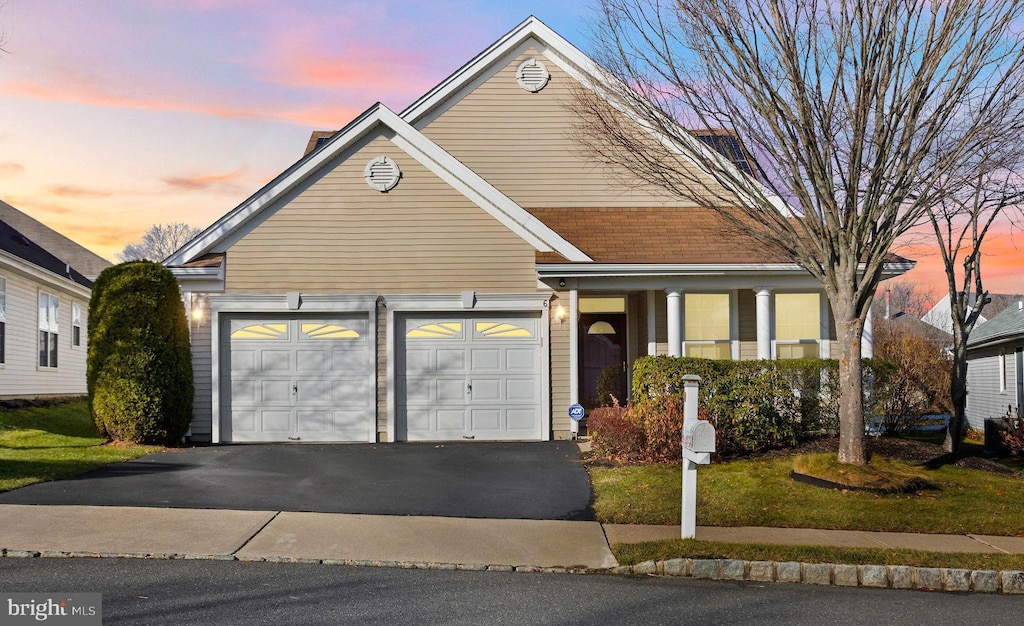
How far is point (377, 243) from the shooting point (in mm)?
15648

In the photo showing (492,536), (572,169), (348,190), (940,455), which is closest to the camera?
(492,536)

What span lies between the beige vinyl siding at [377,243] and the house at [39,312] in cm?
907

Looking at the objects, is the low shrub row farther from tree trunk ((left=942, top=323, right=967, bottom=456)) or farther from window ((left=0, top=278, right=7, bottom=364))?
window ((left=0, top=278, right=7, bottom=364))

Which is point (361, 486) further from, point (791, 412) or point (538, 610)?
point (791, 412)

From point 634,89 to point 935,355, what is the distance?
23622 mm

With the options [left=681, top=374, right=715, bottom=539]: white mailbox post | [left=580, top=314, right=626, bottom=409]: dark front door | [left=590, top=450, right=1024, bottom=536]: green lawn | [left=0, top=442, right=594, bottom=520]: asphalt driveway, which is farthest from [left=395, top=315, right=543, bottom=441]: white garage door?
[left=681, top=374, right=715, bottom=539]: white mailbox post

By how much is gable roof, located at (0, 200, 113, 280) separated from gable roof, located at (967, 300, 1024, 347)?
28.5m

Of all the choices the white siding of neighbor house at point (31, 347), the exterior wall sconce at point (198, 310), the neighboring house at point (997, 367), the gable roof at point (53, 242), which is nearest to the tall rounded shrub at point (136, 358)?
the exterior wall sconce at point (198, 310)

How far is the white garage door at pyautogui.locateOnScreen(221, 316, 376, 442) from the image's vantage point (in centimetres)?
1544

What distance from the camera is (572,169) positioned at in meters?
18.5

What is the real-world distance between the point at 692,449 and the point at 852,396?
4024 millimetres

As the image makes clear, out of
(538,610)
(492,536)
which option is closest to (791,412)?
(492,536)

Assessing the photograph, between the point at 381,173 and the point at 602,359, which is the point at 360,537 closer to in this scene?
the point at 381,173

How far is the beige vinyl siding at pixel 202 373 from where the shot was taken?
50.5 feet
